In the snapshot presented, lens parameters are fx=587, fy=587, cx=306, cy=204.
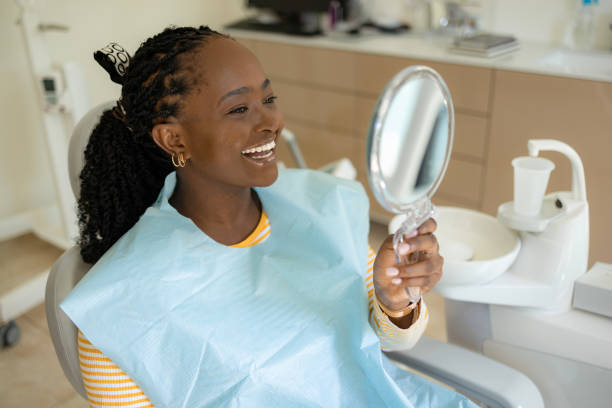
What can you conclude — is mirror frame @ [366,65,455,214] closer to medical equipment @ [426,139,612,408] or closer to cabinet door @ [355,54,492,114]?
medical equipment @ [426,139,612,408]

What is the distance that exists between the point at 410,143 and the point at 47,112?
7.13 feet

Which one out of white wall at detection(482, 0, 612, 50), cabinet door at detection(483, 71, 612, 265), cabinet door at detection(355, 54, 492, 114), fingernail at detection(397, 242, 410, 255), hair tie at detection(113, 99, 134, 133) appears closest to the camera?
fingernail at detection(397, 242, 410, 255)

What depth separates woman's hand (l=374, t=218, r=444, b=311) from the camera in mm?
781

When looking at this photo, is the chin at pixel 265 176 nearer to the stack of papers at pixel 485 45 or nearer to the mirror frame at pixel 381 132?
the mirror frame at pixel 381 132

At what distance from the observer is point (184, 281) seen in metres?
0.99

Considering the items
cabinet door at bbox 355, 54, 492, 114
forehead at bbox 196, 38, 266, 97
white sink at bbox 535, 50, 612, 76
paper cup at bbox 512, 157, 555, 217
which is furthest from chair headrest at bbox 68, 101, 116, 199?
white sink at bbox 535, 50, 612, 76

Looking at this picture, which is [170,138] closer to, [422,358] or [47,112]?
[422,358]

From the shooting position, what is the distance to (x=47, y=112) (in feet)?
8.17

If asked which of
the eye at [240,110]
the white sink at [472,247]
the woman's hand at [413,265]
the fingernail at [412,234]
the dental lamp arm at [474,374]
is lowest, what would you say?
the dental lamp arm at [474,374]

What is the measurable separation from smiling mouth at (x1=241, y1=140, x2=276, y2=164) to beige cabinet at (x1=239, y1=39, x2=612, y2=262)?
1.56 m

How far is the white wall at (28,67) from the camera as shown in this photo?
9.58ft

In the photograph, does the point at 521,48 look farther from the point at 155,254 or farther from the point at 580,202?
the point at 155,254

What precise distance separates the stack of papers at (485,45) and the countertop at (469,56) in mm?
21

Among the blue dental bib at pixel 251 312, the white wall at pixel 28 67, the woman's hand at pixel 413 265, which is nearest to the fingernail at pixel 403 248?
the woman's hand at pixel 413 265
